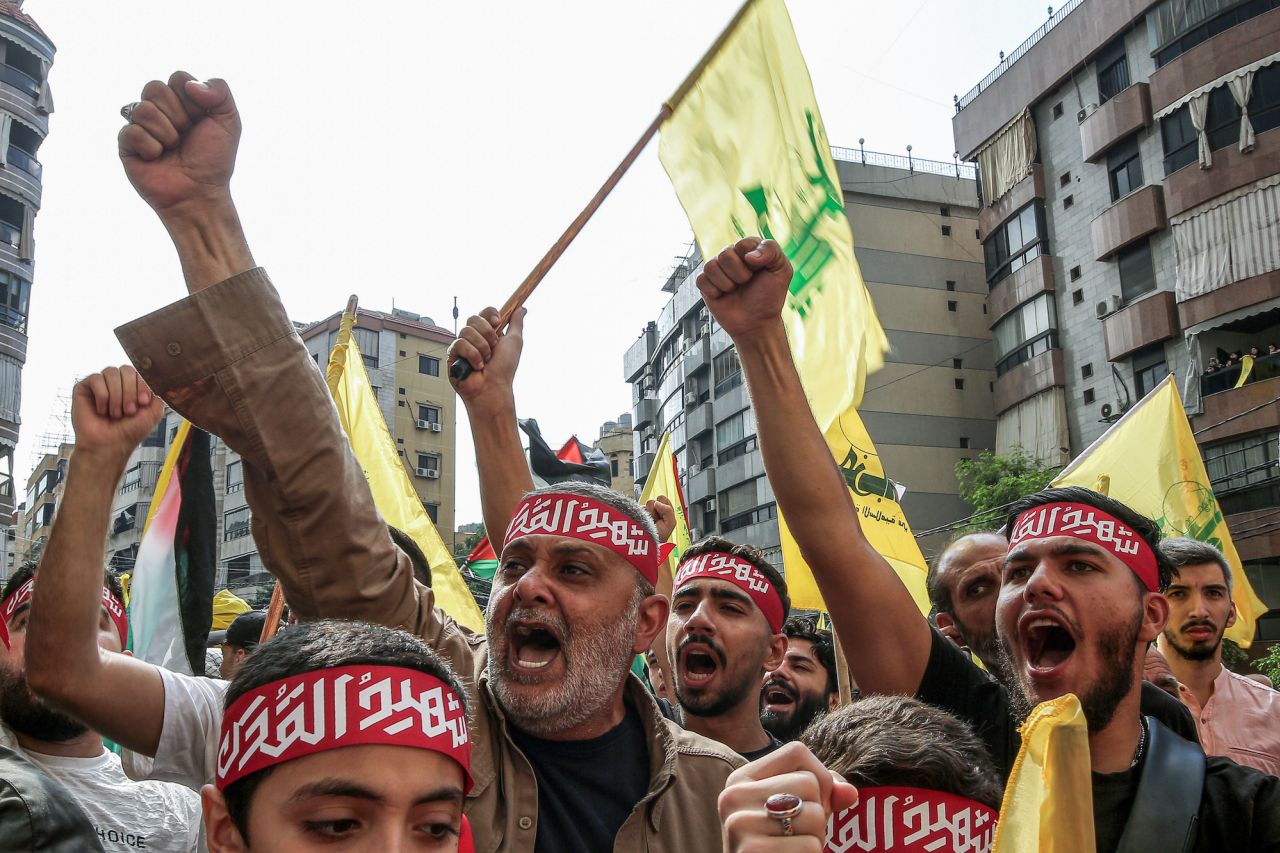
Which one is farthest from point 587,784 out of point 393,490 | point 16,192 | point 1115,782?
point 16,192

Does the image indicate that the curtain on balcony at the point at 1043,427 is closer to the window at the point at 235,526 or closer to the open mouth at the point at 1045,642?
the open mouth at the point at 1045,642

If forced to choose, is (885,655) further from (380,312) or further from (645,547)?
(380,312)

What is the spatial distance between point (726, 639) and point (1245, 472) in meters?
24.2

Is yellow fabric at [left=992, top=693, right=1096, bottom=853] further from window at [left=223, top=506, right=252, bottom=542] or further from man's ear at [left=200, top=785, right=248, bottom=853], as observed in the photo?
window at [left=223, top=506, right=252, bottom=542]

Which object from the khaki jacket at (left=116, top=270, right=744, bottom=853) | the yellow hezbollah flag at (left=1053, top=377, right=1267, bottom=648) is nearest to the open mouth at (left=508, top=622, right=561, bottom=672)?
the khaki jacket at (left=116, top=270, right=744, bottom=853)

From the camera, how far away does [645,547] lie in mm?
3082

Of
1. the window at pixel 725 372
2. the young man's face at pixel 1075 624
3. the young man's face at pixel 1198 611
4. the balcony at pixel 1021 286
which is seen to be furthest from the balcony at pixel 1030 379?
the young man's face at pixel 1075 624


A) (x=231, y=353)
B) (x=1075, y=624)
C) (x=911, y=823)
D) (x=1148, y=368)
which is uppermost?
(x=1148, y=368)

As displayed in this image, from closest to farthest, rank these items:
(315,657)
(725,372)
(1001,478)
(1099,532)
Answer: (315,657)
(1099,532)
(1001,478)
(725,372)

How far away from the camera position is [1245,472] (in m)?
24.5

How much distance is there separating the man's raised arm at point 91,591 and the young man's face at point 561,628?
0.82m

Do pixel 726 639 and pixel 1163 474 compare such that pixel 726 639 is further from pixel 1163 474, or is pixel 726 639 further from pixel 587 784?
pixel 1163 474

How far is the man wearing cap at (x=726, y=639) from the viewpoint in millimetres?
3975

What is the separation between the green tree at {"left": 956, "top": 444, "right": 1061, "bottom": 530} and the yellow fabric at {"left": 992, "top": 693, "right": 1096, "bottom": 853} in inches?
1110
